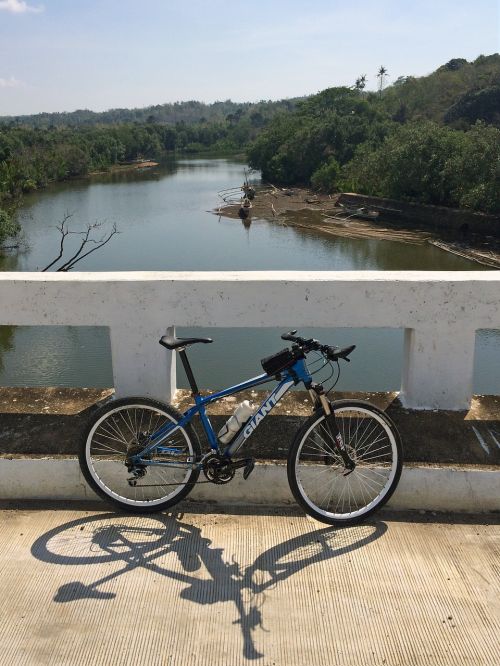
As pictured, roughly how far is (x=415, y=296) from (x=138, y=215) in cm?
4011

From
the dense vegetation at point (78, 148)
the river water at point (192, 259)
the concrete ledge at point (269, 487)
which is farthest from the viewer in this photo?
the dense vegetation at point (78, 148)

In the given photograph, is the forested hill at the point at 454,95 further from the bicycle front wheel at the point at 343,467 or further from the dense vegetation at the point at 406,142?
the bicycle front wheel at the point at 343,467

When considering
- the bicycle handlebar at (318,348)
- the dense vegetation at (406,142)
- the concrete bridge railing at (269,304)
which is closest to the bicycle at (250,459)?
the bicycle handlebar at (318,348)

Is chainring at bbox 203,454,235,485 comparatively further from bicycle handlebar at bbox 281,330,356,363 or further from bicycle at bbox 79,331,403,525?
bicycle handlebar at bbox 281,330,356,363

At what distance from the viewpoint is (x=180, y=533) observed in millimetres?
2838

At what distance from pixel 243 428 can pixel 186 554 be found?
0.60 metres

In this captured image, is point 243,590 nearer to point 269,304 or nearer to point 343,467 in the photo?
point 343,467

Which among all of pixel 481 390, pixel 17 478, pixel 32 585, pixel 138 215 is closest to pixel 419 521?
pixel 32 585

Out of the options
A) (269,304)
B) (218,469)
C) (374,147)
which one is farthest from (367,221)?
(218,469)

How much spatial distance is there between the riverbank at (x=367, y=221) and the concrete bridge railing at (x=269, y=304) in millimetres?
25023

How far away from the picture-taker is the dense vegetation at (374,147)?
34781mm

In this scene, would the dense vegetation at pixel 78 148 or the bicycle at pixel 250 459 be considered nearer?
the bicycle at pixel 250 459

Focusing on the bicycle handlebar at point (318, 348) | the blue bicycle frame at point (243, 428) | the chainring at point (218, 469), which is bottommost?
the chainring at point (218, 469)

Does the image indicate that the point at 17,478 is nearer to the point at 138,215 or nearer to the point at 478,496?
the point at 478,496
